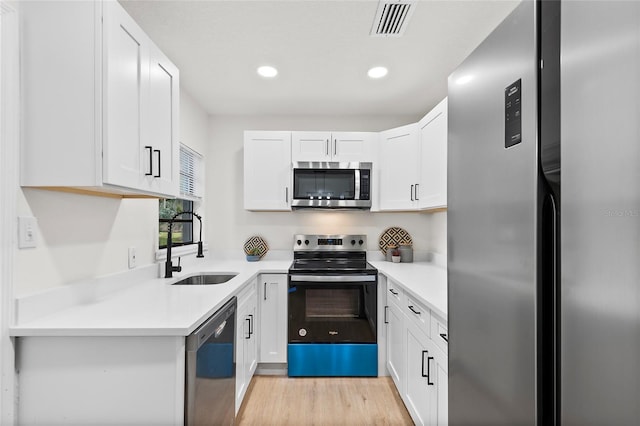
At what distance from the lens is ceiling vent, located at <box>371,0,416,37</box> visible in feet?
5.73

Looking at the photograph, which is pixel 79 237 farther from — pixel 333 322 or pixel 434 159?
pixel 434 159

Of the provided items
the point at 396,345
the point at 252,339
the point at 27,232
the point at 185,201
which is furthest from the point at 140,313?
the point at 185,201

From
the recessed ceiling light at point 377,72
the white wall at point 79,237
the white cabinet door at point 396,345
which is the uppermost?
the recessed ceiling light at point 377,72

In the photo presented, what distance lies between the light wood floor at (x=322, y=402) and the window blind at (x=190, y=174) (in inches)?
69.4

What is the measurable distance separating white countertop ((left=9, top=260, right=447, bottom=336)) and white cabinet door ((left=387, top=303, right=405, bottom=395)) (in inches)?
12.2

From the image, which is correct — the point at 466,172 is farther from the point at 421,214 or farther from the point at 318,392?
the point at 421,214

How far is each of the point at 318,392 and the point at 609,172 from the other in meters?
2.64

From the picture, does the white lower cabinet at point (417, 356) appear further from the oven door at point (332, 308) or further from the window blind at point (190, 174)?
the window blind at point (190, 174)

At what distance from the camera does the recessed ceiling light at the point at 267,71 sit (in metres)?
2.54

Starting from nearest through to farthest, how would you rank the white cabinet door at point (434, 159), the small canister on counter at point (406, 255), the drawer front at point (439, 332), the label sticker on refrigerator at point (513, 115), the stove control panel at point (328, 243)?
the label sticker on refrigerator at point (513, 115), the drawer front at point (439, 332), the white cabinet door at point (434, 159), the small canister on counter at point (406, 255), the stove control panel at point (328, 243)

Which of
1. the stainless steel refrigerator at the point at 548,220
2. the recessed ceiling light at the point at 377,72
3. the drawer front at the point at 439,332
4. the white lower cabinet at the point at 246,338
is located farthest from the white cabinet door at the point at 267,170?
the stainless steel refrigerator at the point at 548,220

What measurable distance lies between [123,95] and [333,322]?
223 centimetres

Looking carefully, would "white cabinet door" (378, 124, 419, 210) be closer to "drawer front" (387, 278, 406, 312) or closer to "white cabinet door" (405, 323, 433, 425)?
"drawer front" (387, 278, 406, 312)

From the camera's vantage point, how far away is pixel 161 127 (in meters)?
1.82
